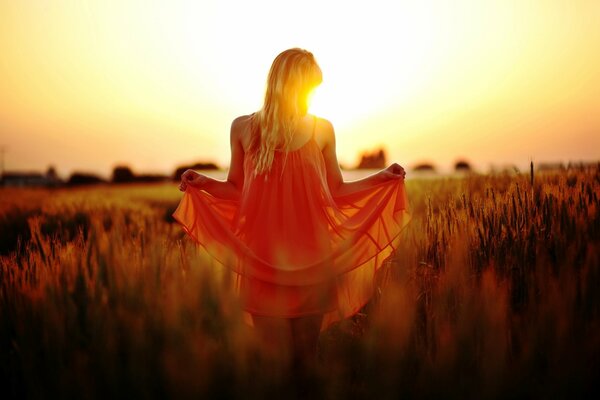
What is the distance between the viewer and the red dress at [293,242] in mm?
2703

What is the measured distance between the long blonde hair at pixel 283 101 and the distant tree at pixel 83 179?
2086 inches

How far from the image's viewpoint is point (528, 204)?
11.3ft

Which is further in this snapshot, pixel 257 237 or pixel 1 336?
pixel 257 237

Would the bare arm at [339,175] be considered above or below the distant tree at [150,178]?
below

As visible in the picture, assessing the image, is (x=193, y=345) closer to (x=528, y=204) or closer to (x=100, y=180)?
(x=528, y=204)

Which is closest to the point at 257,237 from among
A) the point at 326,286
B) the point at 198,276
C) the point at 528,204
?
the point at 326,286

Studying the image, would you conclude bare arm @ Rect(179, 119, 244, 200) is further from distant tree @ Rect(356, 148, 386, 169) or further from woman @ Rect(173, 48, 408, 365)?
distant tree @ Rect(356, 148, 386, 169)

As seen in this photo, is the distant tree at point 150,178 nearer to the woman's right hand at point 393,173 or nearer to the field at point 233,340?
the woman's right hand at point 393,173

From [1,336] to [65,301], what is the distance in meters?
0.37

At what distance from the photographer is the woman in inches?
105

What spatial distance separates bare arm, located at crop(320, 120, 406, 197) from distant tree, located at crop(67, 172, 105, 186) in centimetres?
5280

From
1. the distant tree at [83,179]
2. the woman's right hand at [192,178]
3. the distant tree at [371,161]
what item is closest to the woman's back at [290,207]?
the woman's right hand at [192,178]

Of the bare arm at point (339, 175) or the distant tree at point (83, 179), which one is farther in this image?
the distant tree at point (83, 179)

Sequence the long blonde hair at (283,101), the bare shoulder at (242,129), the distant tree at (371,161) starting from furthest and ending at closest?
the distant tree at (371,161) < the bare shoulder at (242,129) < the long blonde hair at (283,101)
